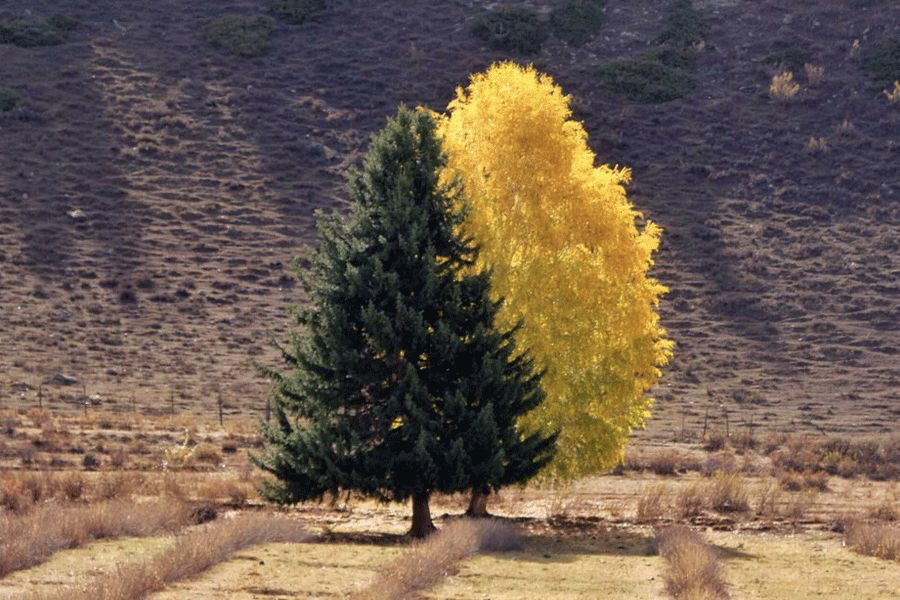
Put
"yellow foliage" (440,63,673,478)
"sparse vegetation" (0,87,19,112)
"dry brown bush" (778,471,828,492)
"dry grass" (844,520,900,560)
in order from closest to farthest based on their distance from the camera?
"dry grass" (844,520,900,560)
"yellow foliage" (440,63,673,478)
"dry brown bush" (778,471,828,492)
"sparse vegetation" (0,87,19,112)

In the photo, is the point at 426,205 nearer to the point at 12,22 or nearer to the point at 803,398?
the point at 803,398

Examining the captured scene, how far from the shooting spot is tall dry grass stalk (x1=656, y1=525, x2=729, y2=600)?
17.2 m

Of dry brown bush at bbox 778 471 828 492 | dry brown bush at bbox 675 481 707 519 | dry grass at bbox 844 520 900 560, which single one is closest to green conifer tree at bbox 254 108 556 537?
dry grass at bbox 844 520 900 560

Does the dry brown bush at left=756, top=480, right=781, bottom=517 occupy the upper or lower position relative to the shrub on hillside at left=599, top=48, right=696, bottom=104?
lower

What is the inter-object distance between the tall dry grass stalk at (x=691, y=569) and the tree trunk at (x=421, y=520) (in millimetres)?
4014

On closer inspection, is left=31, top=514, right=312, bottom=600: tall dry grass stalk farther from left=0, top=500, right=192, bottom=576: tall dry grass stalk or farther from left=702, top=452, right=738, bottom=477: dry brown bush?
left=702, top=452, right=738, bottom=477: dry brown bush

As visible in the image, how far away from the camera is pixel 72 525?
2067 cm

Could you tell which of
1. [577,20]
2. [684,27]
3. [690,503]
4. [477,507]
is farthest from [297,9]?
[477,507]

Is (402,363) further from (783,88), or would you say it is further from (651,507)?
(783,88)

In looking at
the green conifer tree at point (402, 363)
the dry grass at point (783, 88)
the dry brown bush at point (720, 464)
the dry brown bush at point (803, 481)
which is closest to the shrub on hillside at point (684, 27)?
the dry grass at point (783, 88)

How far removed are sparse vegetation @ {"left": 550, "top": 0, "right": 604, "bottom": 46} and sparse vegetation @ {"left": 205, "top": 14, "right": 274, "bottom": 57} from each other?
15.4 metres

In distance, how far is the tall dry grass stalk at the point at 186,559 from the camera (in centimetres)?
1516

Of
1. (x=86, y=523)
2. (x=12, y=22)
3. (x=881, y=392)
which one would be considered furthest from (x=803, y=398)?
(x=12, y=22)

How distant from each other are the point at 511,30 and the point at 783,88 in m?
14.3
